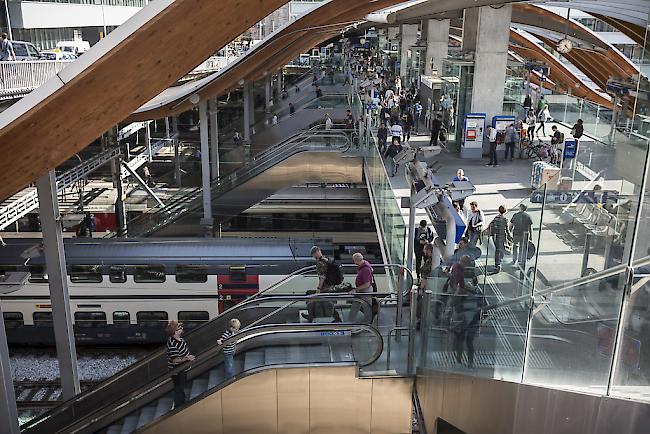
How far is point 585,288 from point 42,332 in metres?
13.7

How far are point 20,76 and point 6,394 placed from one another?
12894 mm

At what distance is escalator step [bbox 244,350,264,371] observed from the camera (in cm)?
905

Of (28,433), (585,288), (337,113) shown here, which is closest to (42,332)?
(28,433)

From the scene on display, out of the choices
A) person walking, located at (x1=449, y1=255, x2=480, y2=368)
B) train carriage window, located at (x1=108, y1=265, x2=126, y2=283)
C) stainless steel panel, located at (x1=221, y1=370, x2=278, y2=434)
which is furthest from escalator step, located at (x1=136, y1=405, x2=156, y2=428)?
train carriage window, located at (x1=108, y1=265, x2=126, y2=283)

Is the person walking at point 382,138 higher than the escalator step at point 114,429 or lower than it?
higher

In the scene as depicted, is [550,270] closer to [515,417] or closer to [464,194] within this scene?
[515,417]

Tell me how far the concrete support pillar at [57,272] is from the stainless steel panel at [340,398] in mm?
3840

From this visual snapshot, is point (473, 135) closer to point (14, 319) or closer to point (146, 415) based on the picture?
point (14, 319)

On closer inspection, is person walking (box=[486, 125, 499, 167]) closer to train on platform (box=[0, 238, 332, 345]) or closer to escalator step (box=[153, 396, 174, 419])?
train on platform (box=[0, 238, 332, 345])

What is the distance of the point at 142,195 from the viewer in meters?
30.2

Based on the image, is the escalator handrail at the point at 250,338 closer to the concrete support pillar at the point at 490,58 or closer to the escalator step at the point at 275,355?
the escalator step at the point at 275,355

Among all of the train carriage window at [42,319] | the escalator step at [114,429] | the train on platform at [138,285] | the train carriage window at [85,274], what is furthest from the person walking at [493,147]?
the escalator step at [114,429]

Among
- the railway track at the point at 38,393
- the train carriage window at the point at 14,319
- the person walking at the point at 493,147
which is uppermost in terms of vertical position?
the person walking at the point at 493,147

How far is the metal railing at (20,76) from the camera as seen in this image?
56.3ft
